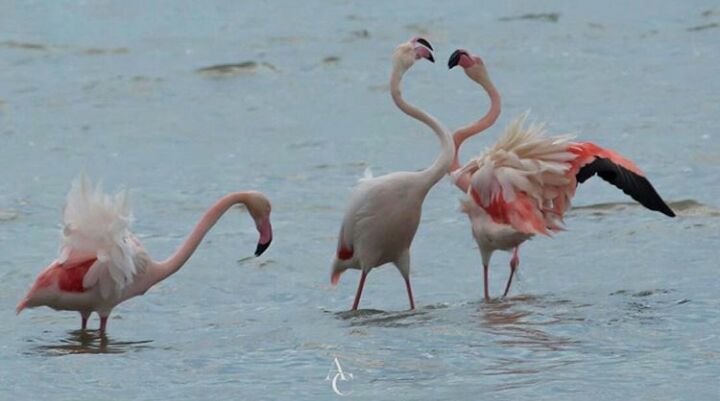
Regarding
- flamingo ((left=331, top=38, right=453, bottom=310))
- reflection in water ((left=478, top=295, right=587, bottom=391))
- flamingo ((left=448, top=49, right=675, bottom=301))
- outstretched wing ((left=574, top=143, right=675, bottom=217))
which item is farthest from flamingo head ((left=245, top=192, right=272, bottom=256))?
outstretched wing ((left=574, top=143, right=675, bottom=217))

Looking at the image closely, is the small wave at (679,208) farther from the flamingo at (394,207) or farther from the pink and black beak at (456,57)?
the flamingo at (394,207)

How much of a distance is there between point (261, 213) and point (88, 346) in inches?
42.4

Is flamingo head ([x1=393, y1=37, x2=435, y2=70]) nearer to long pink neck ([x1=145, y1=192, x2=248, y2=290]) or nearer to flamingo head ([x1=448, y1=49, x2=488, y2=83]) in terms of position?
flamingo head ([x1=448, y1=49, x2=488, y2=83])

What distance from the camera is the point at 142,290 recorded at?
8461 mm

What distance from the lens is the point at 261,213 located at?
857 centimetres

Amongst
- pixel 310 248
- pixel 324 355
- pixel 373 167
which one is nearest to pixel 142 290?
pixel 324 355

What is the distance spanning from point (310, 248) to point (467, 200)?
7.32ft

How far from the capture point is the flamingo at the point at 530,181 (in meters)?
8.44

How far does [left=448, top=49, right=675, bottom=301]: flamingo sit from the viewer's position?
844cm

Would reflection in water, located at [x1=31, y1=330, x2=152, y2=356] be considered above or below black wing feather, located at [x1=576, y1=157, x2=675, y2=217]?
below

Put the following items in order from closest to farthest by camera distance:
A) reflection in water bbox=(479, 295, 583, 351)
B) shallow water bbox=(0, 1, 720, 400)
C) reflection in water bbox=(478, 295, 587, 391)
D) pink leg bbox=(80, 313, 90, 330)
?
1. reflection in water bbox=(478, 295, 587, 391)
2. shallow water bbox=(0, 1, 720, 400)
3. reflection in water bbox=(479, 295, 583, 351)
4. pink leg bbox=(80, 313, 90, 330)

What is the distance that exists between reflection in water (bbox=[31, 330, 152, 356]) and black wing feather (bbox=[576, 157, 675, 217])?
2315 millimetres

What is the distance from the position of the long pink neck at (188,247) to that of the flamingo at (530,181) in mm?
1187

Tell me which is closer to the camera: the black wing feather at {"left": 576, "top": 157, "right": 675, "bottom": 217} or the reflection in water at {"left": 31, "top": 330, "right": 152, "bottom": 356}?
the reflection in water at {"left": 31, "top": 330, "right": 152, "bottom": 356}
